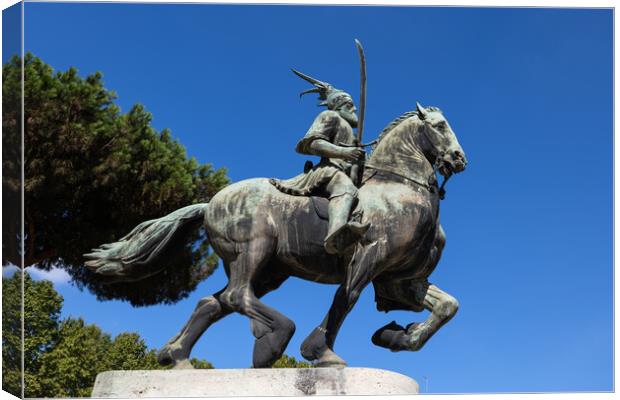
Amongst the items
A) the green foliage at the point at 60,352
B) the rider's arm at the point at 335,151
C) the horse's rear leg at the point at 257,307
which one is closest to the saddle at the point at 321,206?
the rider's arm at the point at 335,151

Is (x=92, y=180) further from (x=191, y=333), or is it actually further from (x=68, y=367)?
(x=191, y=333)

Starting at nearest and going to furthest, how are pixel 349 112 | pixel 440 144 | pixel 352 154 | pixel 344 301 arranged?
pixel 344 301, pixel 352 154, pixel 440 144, pixel 349 112

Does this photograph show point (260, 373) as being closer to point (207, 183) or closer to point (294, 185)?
point (294, 185)

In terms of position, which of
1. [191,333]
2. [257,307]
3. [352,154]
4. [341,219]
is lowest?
[191,333]

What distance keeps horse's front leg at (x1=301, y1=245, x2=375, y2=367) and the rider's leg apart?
0.52 feet

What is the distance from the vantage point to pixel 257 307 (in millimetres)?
10008

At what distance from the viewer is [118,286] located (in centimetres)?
1906

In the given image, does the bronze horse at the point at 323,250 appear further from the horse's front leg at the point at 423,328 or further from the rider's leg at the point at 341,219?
the rider's leg at the point at 341,219

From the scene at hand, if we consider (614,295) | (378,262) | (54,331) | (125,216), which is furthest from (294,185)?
(54,331)

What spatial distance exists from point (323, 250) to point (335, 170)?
0.79 m

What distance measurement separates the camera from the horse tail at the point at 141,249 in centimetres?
1051

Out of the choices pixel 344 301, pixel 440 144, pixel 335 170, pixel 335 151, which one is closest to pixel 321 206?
pixel 335 170

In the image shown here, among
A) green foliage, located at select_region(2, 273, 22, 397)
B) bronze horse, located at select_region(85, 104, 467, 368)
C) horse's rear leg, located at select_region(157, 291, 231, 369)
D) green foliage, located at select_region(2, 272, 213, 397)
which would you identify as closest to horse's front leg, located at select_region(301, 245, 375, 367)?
bronze horse, located at select_region(85, 104, 467, 368)

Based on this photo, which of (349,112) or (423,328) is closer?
(423,328)
